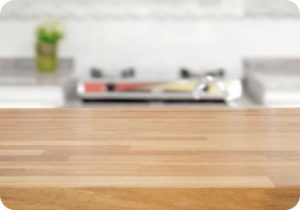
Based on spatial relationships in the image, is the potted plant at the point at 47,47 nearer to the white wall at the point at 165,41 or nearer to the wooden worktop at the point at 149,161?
the white wall at the point at 165,41

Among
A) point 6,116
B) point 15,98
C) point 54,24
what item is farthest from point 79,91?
point 6,116

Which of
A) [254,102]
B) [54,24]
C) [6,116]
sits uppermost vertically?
[54,24]

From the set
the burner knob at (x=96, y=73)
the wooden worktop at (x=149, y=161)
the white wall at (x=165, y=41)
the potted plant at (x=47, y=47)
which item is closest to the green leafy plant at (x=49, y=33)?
the potted plant at (x=47, y=47)

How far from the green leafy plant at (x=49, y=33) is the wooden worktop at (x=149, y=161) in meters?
2.49

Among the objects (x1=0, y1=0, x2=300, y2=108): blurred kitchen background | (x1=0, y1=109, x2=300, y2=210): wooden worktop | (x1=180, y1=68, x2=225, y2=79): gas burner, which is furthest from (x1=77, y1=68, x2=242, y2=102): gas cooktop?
(x1=0, y1=109, x2=300, y2=210): wooden worktop

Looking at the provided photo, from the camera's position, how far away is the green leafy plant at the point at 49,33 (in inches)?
157

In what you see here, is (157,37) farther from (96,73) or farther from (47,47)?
(47,47)

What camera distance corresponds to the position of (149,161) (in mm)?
1119

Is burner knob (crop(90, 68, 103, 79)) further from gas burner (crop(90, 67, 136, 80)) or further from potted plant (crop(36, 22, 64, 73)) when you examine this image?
potted plant (crop(36, 22, 64, 73))

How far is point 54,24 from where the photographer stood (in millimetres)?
4121

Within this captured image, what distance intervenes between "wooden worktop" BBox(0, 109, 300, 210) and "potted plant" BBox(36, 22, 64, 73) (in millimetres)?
2497

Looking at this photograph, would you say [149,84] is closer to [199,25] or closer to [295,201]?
[199,25]

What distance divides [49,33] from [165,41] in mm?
836

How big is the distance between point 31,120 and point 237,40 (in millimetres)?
2881
